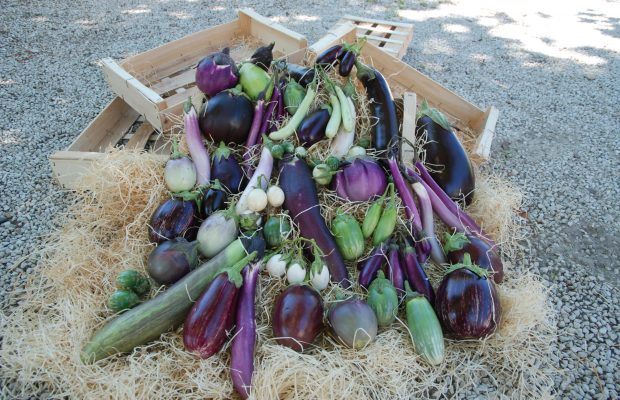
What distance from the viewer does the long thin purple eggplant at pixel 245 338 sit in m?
1.88

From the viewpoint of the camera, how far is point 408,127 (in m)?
2.91

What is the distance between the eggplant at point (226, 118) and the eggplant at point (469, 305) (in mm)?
1523

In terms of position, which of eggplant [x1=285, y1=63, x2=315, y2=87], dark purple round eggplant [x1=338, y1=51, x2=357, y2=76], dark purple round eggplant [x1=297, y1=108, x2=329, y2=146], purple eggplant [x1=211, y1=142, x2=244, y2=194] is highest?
dark purple round eggplant [x1=338, y1=51, x2=357, y2=76]

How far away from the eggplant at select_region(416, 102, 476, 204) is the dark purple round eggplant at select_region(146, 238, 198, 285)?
1653 mm

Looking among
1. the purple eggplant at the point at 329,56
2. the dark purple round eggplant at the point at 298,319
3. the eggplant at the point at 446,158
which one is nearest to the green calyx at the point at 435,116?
the eggplant at the point at 446,158

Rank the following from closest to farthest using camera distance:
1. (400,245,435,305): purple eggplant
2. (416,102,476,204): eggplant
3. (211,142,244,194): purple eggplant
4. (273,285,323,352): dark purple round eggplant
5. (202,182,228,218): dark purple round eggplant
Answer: (273,285,323,352): dark purple round eggplant → (400,245,435,305): purple eggplant → (202,182,228,218): dark purple round eggplant → (211,142,244,194): purple eggplant → (416,102,476,204): eggplant

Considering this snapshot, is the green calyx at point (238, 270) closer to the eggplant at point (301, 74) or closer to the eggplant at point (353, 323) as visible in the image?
the eggplant at point (353, 323)

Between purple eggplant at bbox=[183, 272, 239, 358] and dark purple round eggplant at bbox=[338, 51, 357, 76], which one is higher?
dark purple round eggplant at bbox=[338, 51, 357, 76]

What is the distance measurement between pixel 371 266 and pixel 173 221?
42.3 inches

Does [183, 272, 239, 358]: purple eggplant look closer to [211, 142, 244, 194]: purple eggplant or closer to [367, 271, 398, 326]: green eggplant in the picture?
[367, 271, 398, 326]: green eggplant

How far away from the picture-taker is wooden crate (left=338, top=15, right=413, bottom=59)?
485 cm

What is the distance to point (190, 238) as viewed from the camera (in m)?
2.47

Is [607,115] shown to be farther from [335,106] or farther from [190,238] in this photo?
[190,238]

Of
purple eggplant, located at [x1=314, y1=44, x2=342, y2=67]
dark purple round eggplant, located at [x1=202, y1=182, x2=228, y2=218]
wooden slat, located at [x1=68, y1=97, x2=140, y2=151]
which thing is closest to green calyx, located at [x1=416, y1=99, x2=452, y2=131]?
purple eggplant, located at [x1=314, y1=44, x2=342, y2=67]
